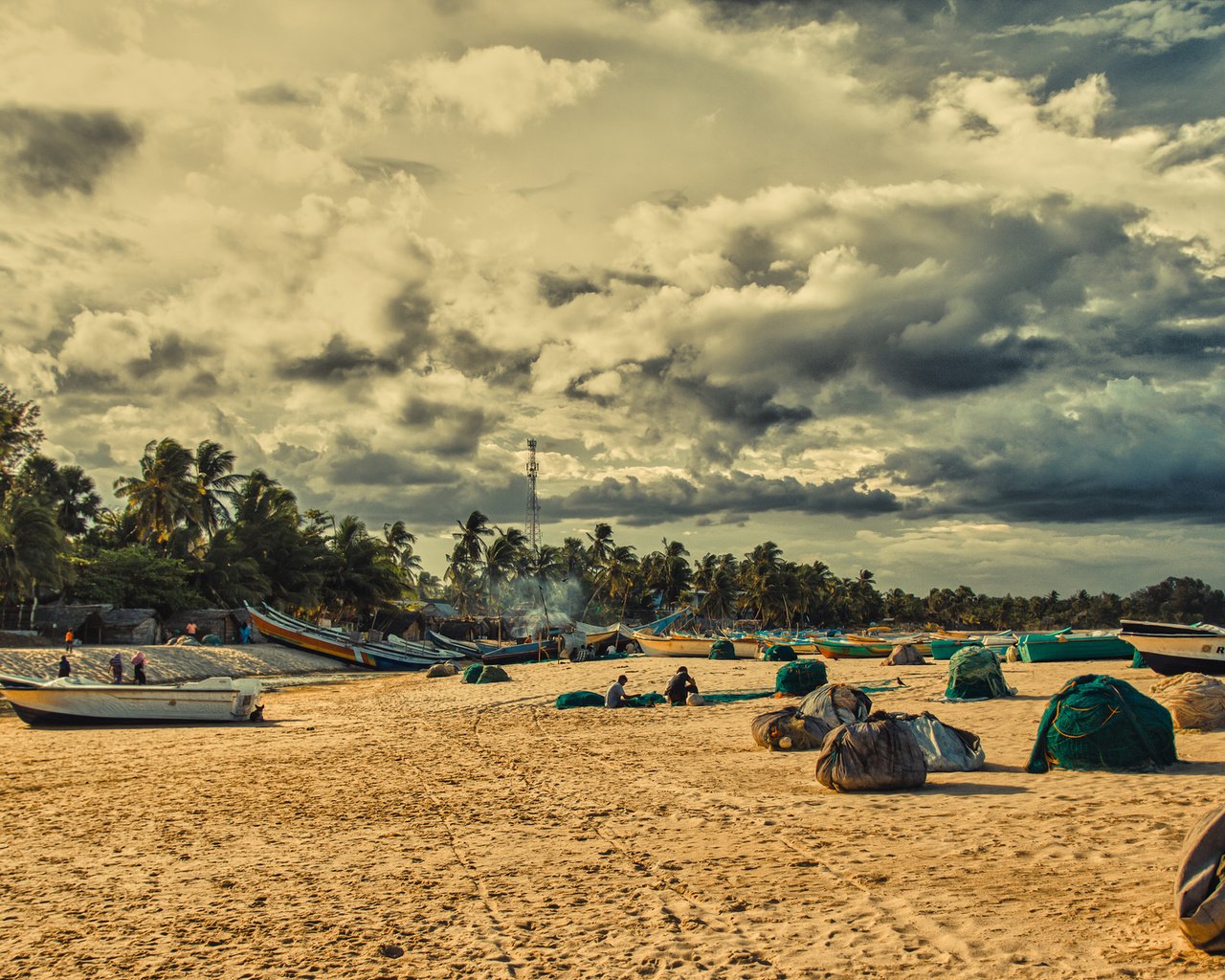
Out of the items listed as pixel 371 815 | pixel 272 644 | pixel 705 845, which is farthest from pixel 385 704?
pixel 272 644

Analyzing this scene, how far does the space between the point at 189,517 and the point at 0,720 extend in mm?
39185

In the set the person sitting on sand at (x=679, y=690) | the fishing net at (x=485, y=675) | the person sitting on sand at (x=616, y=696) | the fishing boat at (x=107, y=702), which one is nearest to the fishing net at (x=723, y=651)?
the fishing net at (x=485, y=675)

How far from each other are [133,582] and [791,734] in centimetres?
4952

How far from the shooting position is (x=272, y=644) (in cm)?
5347

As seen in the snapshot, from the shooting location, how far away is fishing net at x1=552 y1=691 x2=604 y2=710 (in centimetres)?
2324

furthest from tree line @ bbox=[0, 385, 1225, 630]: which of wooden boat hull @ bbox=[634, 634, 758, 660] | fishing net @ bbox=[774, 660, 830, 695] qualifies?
fishing net @ bbox=[774, 660, 830, 695]

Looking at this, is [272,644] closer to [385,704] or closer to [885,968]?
[385,704]

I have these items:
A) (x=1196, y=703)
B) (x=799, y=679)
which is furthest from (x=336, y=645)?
(x=1196, y=703)

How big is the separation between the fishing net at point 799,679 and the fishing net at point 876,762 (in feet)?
42.6

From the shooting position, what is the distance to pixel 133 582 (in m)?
52.5

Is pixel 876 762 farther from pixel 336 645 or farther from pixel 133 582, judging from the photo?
pixel 133 582

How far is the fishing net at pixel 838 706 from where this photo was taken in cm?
1438

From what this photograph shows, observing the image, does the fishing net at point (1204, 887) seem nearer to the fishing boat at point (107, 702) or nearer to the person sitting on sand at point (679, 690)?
the person sitting on sand at point (679, 690)

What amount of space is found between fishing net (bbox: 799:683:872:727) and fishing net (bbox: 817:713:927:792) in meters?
3.84
